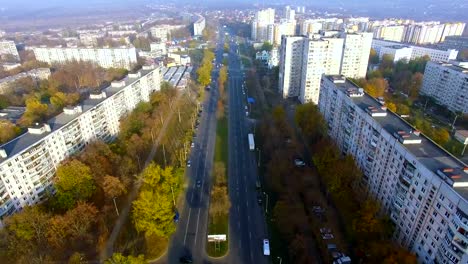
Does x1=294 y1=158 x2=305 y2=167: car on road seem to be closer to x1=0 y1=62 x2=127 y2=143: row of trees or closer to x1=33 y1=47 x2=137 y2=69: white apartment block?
x1=0 y1=62 x2=127 y2=143: row of trees

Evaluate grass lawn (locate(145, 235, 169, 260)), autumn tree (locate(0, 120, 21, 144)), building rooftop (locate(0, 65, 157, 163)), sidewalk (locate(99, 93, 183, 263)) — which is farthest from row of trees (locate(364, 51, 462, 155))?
autumn tree (locate(0, 120, 21, 144))

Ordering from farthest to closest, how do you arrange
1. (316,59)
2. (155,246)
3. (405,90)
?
1. (405,90)
2. (316,59)
3. (155,246)

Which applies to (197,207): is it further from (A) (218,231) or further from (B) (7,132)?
(B) (7,132)

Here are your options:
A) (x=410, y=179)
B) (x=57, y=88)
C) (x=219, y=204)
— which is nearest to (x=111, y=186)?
(x=219, y=204)

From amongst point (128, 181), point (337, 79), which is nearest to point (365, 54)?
point (337, 79)

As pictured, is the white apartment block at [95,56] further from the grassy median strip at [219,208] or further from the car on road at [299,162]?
the car on road at [299,162]

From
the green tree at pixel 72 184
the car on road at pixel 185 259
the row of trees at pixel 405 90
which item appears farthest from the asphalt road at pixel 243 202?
the row of trees at pixel 405 90

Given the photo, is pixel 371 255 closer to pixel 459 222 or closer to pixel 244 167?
pixel 459 222
